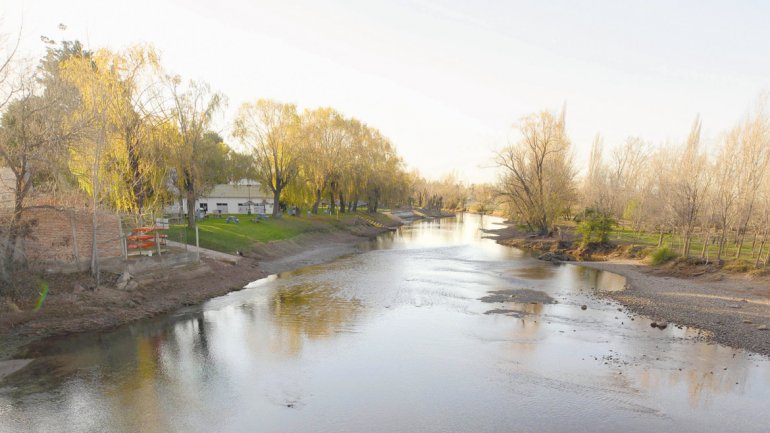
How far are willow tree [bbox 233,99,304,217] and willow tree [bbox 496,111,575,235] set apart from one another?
87.0 ft

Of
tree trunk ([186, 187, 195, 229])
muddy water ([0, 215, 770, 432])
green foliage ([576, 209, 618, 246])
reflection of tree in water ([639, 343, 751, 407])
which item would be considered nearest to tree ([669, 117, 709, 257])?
green foliage ([576, 209, 618, 246])

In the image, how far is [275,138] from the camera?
160ft

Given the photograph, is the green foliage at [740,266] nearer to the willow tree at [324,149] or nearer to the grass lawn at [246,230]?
the grass lawn at [246,230]

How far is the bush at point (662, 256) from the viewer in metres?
35.4

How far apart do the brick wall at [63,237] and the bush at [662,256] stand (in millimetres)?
40300

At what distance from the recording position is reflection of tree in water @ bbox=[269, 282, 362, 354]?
19234 millimetres

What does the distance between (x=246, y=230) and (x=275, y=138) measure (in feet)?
42.1

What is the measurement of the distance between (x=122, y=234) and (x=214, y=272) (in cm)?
716

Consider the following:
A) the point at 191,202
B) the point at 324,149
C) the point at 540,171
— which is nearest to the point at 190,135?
the point at 191,202

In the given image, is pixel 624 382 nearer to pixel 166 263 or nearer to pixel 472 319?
pixel 472 319

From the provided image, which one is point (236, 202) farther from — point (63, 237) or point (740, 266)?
point (740, 266)

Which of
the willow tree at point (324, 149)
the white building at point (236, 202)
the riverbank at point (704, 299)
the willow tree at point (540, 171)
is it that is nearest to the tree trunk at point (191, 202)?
the willow tree at point (324, 149)

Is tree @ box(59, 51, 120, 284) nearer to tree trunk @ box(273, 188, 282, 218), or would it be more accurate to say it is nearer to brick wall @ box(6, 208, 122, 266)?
brick wall @ box(6, 208, 122, 266)

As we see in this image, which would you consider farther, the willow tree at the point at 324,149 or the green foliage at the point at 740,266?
the willow tree at the point at 324,149
